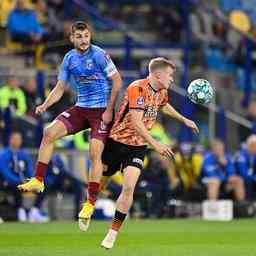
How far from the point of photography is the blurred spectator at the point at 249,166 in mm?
23250

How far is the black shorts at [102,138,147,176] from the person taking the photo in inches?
560

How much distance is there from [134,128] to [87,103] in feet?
4.34

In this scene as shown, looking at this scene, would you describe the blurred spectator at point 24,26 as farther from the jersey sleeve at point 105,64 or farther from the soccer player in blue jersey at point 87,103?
the jersey sleeve at point 105,64

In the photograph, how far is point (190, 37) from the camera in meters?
27.4

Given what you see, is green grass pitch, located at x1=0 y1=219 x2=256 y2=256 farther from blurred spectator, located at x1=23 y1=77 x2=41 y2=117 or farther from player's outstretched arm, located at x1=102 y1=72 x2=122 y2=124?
blurred spectator, located at x1=23 y1=77 x2=41 y2=117

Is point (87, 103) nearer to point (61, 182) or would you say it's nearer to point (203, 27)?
point (61, 182)

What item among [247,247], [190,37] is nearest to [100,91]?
[247,247]

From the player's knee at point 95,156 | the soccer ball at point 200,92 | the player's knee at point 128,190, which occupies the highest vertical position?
the soccer ball at point 200,92

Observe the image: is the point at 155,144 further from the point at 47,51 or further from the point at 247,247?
the point at 47,51

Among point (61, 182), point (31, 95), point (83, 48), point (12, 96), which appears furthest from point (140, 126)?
point (31, 95)

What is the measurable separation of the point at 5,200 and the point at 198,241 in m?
6.25

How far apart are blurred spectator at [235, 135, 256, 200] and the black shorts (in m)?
8.61

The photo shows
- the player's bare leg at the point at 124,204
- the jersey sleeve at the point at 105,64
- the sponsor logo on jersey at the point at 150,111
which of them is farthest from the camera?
the jersey sleeve at the point at 105,64

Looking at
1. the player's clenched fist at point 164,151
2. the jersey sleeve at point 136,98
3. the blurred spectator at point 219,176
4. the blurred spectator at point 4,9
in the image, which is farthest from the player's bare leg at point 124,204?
the blurred spectator at point 4,9
